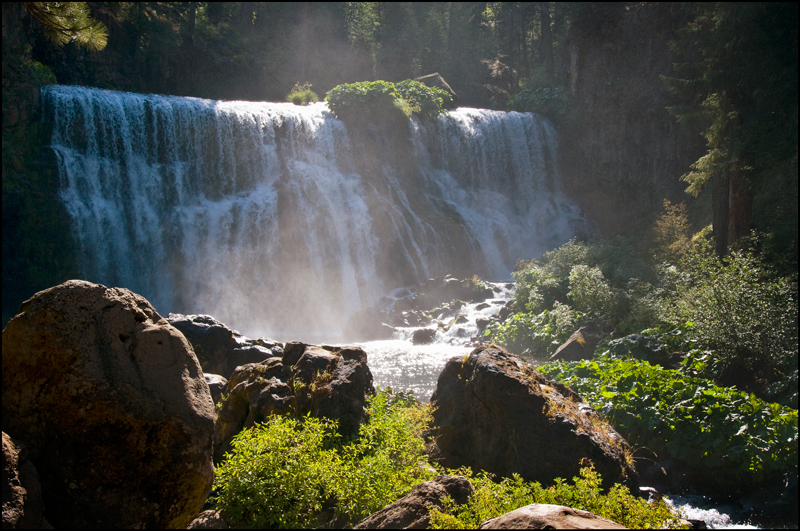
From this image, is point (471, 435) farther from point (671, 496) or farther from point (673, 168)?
point (673, 168)

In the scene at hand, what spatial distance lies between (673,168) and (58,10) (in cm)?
2582

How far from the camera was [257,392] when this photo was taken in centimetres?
554

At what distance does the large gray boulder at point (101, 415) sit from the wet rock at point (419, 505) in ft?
4.09

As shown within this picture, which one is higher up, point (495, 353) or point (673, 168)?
point (673, 168)

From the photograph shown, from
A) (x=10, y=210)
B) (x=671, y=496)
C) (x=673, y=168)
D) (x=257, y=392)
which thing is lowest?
(x=671, y=496)

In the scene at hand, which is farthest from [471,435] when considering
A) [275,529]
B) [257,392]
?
[275,529]

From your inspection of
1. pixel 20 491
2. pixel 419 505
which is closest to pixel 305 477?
pixel 419 505

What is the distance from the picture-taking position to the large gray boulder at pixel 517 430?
546 centimetres

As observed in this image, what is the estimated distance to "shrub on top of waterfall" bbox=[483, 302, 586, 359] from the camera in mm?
13281

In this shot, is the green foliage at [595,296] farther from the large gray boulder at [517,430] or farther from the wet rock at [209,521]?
the wet rock at [209,521]

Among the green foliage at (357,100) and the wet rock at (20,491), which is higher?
the green foliage at (357,100)

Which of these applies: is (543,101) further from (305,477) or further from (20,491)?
(20,491)

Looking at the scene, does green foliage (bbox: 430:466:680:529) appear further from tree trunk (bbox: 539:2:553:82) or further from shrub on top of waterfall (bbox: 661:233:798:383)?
tree trunk (bbox: 539:2:553:82)

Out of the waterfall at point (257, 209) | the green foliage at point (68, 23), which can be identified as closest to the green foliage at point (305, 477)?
the green foliage at point (68, 23)
